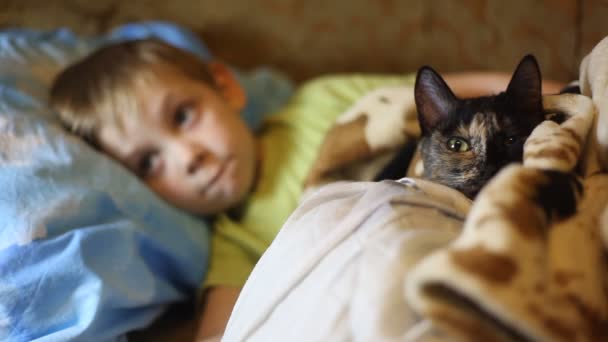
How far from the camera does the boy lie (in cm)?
85

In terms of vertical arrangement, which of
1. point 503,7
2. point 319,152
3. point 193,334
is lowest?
point 193,334

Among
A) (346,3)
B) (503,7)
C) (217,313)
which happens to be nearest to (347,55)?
(346,3)

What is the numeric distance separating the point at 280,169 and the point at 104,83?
1.22 feet

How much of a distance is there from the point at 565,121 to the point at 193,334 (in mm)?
632

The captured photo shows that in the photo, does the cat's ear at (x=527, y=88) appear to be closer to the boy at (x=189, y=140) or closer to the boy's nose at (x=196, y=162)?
the boy at (x=189, y=140)

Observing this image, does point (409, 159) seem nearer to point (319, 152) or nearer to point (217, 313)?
point (319, 152)

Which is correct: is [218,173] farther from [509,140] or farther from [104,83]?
[509,140]

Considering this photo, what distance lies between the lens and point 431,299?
11.8 inches

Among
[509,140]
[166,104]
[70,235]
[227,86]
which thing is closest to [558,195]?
[509,140]

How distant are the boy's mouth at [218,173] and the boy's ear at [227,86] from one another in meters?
0.17

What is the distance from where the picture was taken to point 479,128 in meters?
0.48

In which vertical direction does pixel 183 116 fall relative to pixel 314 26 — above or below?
below

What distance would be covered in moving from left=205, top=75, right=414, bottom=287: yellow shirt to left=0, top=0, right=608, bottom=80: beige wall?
155 mm

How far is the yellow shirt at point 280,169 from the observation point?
2.83 ft
